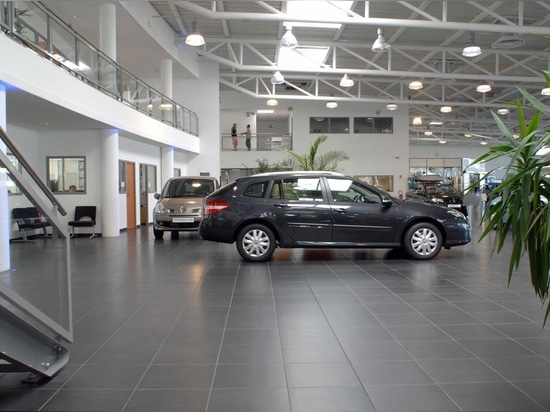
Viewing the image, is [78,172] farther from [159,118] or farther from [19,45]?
[19,45]

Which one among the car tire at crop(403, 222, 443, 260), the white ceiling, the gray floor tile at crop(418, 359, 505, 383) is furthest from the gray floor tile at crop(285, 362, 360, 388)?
the white ceiling

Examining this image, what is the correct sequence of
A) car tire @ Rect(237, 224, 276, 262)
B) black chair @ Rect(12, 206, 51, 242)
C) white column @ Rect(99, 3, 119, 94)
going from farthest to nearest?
1. white column @ Rect(99, 3, 119, 94)
2. car tire @ Rect(237, 224, 276, 262)
3. black chair @ Rect(12, 206, 51, 242)

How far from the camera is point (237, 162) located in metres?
28.0

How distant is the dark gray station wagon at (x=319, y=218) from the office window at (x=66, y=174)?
6.99 m

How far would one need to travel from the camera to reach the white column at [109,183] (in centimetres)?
1396

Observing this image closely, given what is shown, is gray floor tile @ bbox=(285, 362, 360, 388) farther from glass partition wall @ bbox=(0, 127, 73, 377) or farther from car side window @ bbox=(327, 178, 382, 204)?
car side window @ bbox=(327, 178, 382, 204)

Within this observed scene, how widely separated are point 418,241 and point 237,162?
1985cm

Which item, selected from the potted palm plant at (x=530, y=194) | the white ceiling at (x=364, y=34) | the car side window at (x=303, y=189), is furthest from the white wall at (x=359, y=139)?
the potted palm plant at (x=530, y=194)

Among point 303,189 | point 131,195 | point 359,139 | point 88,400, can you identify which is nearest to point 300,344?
point 88,400

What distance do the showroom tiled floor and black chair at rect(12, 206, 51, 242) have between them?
42.6 inches

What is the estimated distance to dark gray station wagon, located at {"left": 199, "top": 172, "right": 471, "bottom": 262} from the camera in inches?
347

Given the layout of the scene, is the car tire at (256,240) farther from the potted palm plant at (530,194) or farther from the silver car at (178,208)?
the potted palm plant at (530,194)

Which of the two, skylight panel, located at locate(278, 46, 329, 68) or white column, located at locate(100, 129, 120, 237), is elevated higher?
skylight panel, located at locate(278, 46, 329, 68)

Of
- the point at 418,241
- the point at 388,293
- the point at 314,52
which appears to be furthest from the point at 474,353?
the point at 314,52
